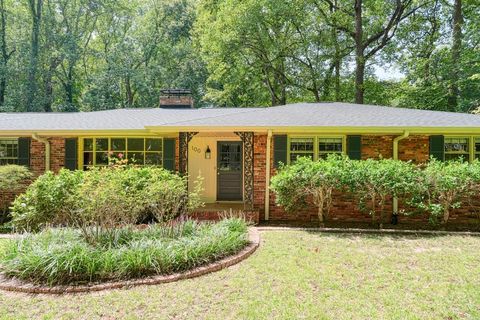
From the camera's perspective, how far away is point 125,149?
30.1 ft

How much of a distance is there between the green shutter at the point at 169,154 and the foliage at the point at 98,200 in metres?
1.21

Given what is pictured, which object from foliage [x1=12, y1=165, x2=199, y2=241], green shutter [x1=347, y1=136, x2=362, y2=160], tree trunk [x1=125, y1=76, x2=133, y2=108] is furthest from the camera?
tree trunk [x1=125, y1=76, x2=133, y2=108]

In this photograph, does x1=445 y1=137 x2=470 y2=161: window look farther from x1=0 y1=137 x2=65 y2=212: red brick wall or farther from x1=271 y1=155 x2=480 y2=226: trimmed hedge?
x1=0 y1=137 x2=65 y2=212: red brick wall

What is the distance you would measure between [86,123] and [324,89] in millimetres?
15067

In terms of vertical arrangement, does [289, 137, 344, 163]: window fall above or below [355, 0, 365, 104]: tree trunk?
below

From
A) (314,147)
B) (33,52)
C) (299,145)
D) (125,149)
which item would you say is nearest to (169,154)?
(125,149)

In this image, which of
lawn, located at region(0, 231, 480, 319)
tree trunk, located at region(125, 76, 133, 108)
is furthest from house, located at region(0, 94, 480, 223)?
tree trunk, located at region(125, 76, 133, 108)

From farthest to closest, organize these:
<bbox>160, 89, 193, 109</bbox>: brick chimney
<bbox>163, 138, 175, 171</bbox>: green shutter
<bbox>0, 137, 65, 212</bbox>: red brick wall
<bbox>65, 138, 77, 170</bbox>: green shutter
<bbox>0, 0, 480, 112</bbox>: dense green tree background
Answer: <bbox>0, 0, 480, 112</bbox>: dense green tree background, <bbox>160, 89, 193, 109</bbox>: brick chimney, <bbox>0, 137, 65, 212</bbox>: red brick wall, <bbox>65, 138, 77, 170</bbox>: green shutter, <bbox>163, 138, 175, 171</bbox>: green shutter

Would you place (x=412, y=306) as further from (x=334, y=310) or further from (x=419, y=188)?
(x=419, y=188)

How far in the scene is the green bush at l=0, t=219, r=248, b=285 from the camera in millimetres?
4156

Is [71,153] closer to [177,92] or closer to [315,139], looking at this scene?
[177,92]

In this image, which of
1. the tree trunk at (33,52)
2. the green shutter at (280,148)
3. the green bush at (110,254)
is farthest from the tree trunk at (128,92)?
the green bush at (110,254)

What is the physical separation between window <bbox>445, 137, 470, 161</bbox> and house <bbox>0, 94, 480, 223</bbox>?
0.02 m

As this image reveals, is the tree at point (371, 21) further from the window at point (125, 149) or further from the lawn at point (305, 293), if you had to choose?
the lawn at point (305, 293)
